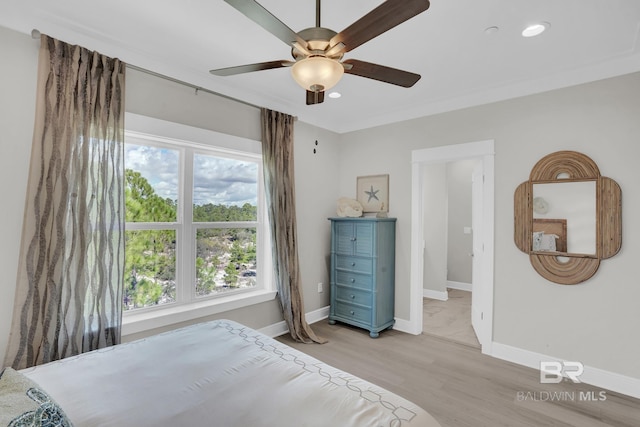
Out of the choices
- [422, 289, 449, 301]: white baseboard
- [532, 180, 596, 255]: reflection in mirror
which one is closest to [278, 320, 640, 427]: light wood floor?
[532, 180, 596, 255]: reflection in mirror

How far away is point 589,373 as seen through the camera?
2.61m

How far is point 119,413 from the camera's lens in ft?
3.94

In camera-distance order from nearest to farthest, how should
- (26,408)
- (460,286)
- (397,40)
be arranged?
(26,408)
(397,40)
(460,286)

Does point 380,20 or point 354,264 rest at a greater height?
point 380,20

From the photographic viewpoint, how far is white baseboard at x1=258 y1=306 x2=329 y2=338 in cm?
348

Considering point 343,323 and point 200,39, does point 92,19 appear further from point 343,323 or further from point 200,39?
point 343,323

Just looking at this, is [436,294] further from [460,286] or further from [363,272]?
[363,272]

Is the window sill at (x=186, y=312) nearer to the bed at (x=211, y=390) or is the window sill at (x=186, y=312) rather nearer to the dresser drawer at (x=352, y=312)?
the bed at (x=211, y=390)

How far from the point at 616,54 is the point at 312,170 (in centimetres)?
296

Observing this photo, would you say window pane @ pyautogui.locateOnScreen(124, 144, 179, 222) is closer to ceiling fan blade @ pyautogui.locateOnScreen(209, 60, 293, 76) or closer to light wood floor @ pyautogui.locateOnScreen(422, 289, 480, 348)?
ceiling fan blade @ pyautogui.locateOnScreen(209, 60, 293, 76)

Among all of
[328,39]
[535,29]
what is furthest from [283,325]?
[535,29]

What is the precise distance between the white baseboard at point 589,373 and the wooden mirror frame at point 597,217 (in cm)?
72

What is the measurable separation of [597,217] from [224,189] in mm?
3390

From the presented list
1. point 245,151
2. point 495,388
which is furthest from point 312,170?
point 495,388
